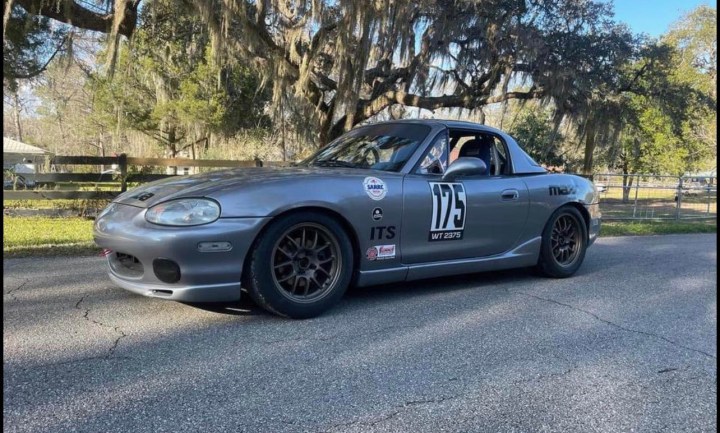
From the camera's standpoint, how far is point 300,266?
12.8ft

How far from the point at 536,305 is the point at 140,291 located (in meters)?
3.18

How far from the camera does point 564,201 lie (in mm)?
5551

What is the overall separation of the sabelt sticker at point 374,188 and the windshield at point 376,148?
0.32 metres

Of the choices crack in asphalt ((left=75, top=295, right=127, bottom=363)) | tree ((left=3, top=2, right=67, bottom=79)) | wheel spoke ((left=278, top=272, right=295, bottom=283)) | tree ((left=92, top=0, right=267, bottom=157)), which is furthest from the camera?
tree ((left=92, top=0, right=267, bottom=157))

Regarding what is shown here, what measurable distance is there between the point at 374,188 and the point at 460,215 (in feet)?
3.10

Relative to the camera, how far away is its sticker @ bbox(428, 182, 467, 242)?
4.48 m

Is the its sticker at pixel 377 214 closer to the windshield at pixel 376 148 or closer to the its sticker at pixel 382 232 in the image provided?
the its sticker at pixel 382 232

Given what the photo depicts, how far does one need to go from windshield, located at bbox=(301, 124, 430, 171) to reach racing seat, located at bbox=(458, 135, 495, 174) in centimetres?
71

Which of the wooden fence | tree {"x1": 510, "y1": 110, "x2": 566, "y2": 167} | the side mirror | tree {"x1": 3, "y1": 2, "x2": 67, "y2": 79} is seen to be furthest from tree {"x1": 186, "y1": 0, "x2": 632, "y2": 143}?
tree {"x1": 510, "y1": 110, "x2": 566, "y2": 167}

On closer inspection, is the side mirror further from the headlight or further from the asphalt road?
the headlight

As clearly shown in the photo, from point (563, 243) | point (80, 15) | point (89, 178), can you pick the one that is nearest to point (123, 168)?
point (89, 178)

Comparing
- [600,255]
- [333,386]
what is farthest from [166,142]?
[333,386]

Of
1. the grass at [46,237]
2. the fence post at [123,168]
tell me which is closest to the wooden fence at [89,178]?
the fence post at [123,168]

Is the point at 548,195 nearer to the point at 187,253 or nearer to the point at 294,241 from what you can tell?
the point at 294,241
